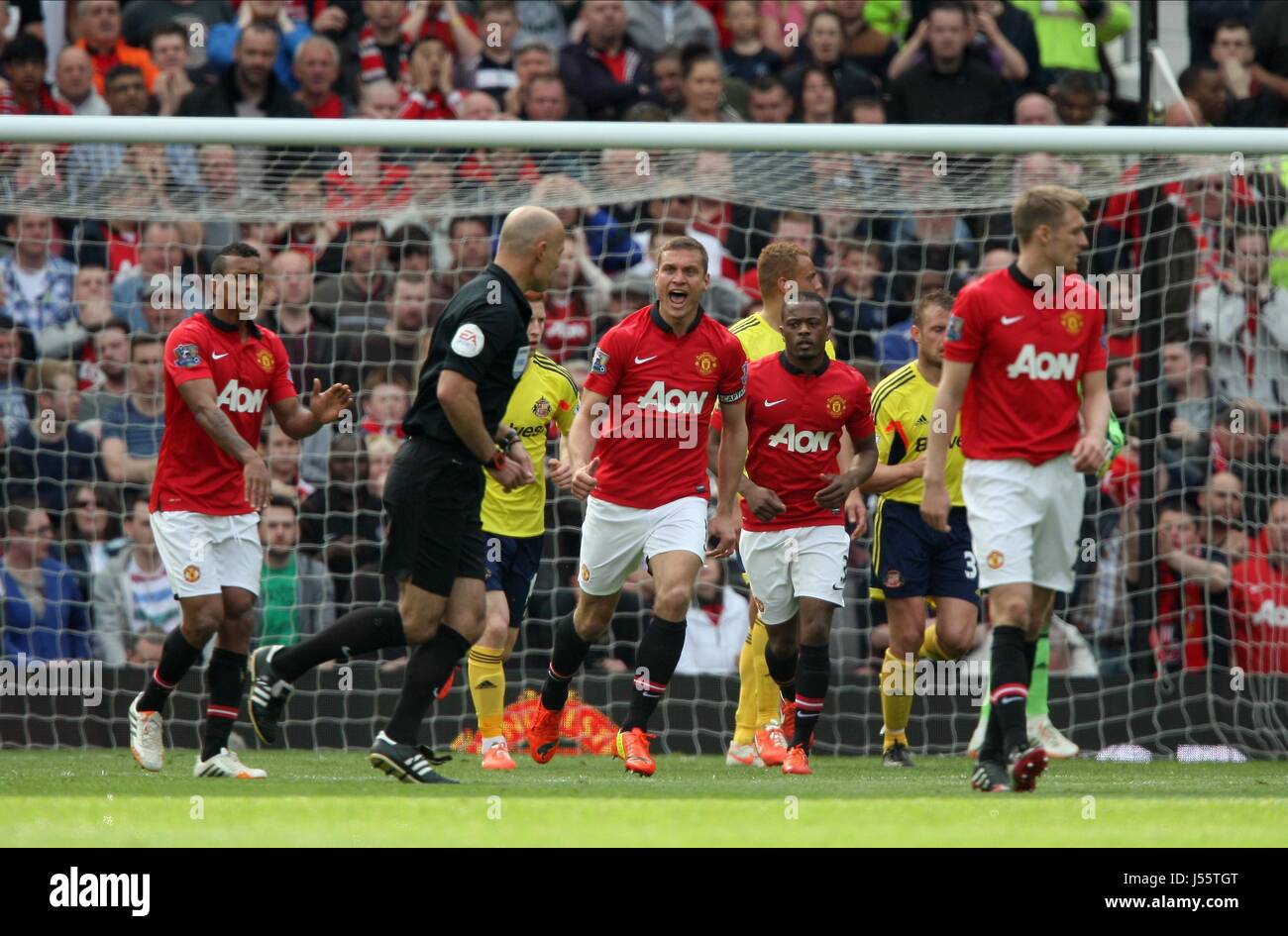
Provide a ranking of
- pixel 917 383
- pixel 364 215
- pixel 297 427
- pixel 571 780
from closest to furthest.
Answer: pixel 571 780
pixel 297 427
pixel 917 383
pixel 364 215

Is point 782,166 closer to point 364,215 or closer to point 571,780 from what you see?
point 364,215

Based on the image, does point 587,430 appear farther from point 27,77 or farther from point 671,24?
point 27,77

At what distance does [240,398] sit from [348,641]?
1.61m

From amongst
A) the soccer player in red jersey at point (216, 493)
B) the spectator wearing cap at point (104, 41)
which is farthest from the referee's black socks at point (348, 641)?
the spectator wearing cap at point (104, 41)

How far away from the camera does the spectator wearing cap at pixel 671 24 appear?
13.9 m

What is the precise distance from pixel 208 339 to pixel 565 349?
406 centimetres

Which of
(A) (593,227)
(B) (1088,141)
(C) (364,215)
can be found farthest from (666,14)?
(B) (1088,141)

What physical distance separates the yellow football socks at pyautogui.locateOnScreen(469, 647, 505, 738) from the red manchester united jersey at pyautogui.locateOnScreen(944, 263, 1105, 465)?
3101 millimetres

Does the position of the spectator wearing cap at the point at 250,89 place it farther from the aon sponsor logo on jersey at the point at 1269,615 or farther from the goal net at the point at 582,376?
the aon sponsor logo on jersey at the point at 1269,615

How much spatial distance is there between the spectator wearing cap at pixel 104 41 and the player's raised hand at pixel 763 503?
6427 millimetres

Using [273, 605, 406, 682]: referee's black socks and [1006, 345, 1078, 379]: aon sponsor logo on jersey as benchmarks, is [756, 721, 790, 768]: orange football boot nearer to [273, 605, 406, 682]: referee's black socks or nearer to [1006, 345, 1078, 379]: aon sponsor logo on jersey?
[273, 605, 406, 682]: referee's black socks

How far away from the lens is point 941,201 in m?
11.9

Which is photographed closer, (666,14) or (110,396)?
(110,396)

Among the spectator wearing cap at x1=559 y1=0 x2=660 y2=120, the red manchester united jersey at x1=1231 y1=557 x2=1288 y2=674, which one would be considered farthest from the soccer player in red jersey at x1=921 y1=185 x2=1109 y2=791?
the spectator wearing cap at x1=559 y1=0 x2=660 y2=120
